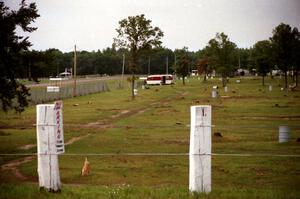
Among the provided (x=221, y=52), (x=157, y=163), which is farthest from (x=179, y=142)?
(x=221, y=52)

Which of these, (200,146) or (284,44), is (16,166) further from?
(284,44)

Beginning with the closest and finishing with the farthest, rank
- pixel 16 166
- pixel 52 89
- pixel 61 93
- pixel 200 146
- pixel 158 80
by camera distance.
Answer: pixel 200 146 < pixel 16 166 < pixel 52 89 < pixel 61 93 < pixel 158 80

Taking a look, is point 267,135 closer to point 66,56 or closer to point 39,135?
point 39,135

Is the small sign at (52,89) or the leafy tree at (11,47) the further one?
the small sign at (52,89)

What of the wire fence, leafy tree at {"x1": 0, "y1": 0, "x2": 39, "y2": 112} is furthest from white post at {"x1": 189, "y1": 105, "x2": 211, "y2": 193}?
the wire fence

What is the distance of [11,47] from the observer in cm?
2116

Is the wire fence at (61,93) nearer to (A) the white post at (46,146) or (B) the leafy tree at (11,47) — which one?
(B) the leafy tree at (11,47)

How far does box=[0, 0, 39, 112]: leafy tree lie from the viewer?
→ 66.7ft

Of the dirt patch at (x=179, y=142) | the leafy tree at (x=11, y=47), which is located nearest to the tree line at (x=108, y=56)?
the leafy tree at (x=11, y=47)

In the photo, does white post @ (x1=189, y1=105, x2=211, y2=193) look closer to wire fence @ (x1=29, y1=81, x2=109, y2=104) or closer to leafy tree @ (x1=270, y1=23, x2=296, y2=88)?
wire fence @ (x1=29, y1=81, x2=109, y2=104)

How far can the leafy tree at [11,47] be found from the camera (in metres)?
20.3

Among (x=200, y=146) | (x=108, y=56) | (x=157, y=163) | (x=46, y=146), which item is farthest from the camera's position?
(x=108, y=56)

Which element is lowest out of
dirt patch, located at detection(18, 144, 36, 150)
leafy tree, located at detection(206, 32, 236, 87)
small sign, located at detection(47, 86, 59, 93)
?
dirt patch, located at detection(18, 144, 36, 150)

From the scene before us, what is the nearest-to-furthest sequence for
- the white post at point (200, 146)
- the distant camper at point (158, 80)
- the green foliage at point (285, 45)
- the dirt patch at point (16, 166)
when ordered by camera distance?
the white post at point (200, 146) < the dirt patch at point (16, 166) < the green foliage at point (285, 45) < the distant camper at point (158, 80)
